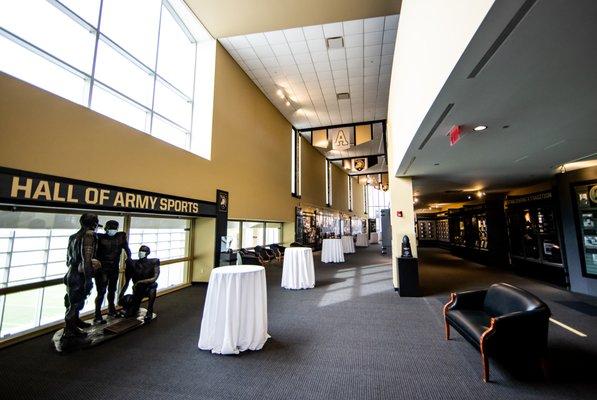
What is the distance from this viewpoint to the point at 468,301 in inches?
125

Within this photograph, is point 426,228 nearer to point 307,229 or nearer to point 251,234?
point 307,229

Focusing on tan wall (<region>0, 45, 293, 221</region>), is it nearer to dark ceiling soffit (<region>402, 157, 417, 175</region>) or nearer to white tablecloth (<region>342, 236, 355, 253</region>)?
white tablecloth (<region>342, 236, 355, 253</region>)

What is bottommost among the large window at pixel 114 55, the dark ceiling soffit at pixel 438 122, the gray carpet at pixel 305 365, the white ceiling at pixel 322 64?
the gray carpet at pixel 305 365

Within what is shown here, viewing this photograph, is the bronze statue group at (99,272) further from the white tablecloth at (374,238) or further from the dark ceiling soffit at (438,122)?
the white tablecloth at (374,238)

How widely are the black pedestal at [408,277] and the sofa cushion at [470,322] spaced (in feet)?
7.08

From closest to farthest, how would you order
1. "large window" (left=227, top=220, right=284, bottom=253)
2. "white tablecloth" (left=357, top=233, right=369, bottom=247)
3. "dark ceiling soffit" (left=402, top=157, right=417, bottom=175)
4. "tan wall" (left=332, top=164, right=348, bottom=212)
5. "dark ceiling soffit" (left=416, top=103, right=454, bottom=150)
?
"dark ceiling soffit" (left=416, top=103, right=454, bottom=150) → "dark ceiling soffit" (left=402, top=157, right=417, bottom=175) → "large window" (left=227, top=220, right=284, bottom=253) → "white tablecloth" (left=357, top=233, right=369, bottom=247) → "tan wall" (left=332, top=164, right=348, bottom=212)

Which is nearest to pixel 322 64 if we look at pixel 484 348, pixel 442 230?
pixel 484 348

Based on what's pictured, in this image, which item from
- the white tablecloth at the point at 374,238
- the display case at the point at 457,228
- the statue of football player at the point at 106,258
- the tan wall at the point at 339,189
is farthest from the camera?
the white tablecloth at the point at 374,238

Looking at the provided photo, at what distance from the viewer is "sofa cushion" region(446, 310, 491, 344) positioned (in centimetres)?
252

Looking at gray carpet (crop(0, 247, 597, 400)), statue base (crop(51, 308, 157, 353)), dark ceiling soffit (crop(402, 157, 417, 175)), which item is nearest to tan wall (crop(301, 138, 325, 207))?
dark ceiling soffit (crop(402, 157, 417, 175))

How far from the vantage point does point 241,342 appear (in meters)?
2.86

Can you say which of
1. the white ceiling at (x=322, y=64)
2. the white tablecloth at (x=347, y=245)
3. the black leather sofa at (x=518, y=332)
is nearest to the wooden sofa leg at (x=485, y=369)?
the black leather sofa at (x=518, y=332)

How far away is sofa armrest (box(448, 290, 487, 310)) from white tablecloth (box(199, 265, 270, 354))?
234 cm

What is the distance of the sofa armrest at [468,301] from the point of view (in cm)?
317
